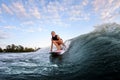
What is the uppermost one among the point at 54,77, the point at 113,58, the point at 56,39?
the point at 56,39

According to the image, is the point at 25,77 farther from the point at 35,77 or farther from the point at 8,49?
the point at 8,49

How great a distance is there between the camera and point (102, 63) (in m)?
7.60

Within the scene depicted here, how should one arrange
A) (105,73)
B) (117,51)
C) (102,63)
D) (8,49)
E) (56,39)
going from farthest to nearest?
(8,49), (56,39), (117,51), (102,63), (105,73)

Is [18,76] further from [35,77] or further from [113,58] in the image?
[113,58]

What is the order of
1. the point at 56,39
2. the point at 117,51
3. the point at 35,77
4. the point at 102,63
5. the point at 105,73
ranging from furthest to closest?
the point at 56,39
the point at 117,51
the point at 102,63
the point at 35,77
the point at 105,73

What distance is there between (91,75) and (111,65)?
1.18 metres

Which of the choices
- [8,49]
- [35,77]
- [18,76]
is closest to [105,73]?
[35,77]

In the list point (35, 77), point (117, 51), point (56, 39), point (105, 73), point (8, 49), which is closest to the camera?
point (105, 73)

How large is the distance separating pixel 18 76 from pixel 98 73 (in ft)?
10.2

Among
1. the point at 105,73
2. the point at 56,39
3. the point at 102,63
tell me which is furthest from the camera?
the point at 56,39

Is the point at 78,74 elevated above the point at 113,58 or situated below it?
below

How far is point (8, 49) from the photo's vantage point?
1249 inches

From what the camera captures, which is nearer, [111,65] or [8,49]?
[111,65]

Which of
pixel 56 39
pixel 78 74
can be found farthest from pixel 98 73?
pixel 56 39
